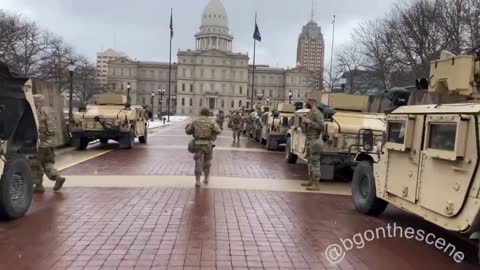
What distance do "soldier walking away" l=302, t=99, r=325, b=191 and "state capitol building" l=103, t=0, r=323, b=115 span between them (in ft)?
446

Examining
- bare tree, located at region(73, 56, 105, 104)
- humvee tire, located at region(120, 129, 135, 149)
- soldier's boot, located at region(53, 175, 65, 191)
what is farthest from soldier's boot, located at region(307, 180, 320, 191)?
bare tree, located at region(73, 56, 105, 104)

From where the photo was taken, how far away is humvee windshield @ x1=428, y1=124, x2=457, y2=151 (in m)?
6.28

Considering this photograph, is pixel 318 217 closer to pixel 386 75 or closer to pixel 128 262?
pixel 128 262

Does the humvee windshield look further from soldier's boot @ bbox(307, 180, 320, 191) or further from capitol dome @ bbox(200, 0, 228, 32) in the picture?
capitol dome @ bbox(200, 0, 228, 32)

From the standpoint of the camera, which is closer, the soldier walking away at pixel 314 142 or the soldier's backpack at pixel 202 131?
the soldier's backpack at pixel 202 131

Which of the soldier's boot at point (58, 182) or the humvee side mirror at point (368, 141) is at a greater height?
the humvee side mirror at point (368, 141)

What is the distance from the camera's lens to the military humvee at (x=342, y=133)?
1290cm

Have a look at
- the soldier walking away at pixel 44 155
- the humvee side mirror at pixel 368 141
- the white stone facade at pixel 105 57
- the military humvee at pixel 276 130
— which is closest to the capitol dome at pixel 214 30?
the white stone facade at pixel 105 57

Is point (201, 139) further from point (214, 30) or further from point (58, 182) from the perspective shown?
point (214, 30)

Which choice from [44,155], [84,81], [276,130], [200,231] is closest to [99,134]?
[276,130]

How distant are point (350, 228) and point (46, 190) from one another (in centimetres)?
566

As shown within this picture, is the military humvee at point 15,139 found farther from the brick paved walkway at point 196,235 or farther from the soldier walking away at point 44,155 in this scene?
the soldier walking away at point 44,155

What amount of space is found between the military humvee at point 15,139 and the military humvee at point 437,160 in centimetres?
517

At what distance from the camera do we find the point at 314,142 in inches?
443
